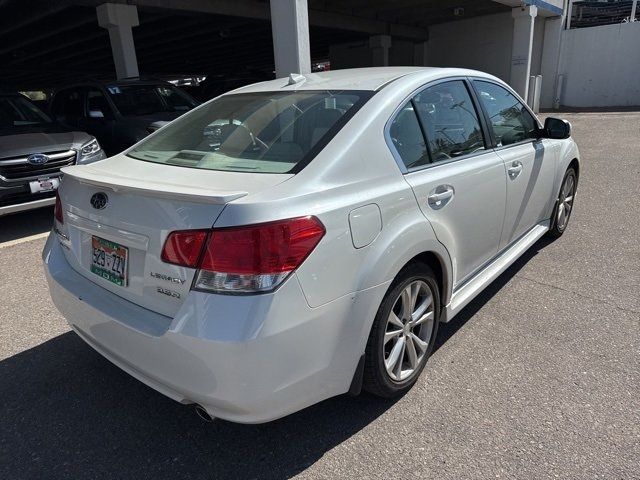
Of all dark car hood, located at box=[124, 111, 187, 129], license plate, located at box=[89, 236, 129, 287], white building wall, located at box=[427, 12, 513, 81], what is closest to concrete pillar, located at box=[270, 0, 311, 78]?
dark car hood, located at box=[124, 111, 187, 129]

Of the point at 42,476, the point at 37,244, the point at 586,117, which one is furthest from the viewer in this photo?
the point at 586,117

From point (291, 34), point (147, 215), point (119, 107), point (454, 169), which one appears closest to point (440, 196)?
point (454, 169)

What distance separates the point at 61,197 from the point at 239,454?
160 centimetres

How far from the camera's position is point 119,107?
8.25 m

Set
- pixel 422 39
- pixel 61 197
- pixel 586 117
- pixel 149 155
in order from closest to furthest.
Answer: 1. pixel 61 197
2. pixel 149 155
3. pixel 586 117
4. pixel 422 39

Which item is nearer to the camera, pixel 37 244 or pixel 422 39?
pixel 37 244

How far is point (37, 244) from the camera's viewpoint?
5.23 meters

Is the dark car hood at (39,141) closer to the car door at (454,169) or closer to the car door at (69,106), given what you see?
the car door at (69,106)

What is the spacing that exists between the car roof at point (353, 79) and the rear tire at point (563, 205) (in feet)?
6.01


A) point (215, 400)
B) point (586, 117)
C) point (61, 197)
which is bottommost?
point (586, 117)

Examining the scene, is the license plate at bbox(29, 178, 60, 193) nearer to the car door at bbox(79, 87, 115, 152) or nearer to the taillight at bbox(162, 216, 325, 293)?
the car door at bbox(79, 87, 115, 152)

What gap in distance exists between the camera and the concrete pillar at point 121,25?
37.9 feet

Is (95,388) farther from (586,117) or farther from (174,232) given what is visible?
(586,117)

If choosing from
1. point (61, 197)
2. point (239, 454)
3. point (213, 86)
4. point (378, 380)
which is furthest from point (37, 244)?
point (213, 86)
